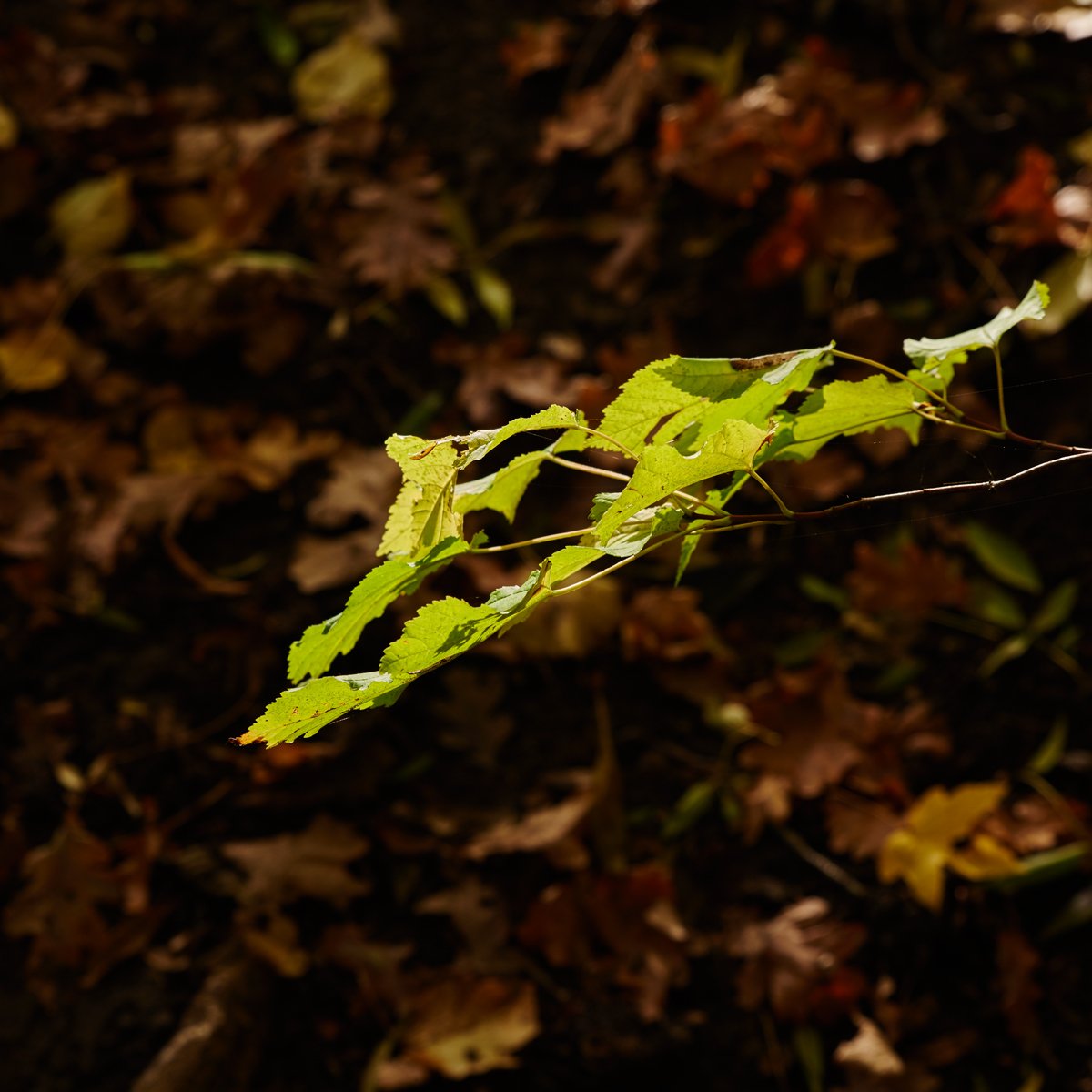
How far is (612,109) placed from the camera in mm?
1756

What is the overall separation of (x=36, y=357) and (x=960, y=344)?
1.58 meters

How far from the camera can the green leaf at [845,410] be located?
23.4 inches

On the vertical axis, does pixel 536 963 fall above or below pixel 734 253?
below

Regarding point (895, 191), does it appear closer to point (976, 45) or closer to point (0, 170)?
point (976, 45)

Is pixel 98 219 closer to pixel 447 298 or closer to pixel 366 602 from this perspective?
pixel 447 298

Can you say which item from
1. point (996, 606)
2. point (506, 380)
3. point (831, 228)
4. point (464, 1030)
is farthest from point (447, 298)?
point (464, 1030)

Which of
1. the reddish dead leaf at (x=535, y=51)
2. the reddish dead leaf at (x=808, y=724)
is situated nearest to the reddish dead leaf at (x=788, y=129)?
the reddish dead leaf at (x=535, y=51)

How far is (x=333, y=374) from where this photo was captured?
1.70 m

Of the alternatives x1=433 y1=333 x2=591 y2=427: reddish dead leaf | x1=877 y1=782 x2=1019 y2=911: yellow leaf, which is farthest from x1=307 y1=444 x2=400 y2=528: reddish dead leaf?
x1=877 y1=782 x2=1019 y2=911: yellow leaf

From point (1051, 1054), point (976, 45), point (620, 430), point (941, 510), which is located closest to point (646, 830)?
point (1051, 1054)

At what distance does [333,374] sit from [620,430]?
120cm

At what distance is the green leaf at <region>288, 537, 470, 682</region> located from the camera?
0.55 meters

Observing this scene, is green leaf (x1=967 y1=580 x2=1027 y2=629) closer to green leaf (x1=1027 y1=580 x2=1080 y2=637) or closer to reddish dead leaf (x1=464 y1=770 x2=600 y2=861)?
green leaf (x1=1027 y1=580 x2=1080 y2=637)

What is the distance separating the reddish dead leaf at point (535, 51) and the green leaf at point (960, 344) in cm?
142
